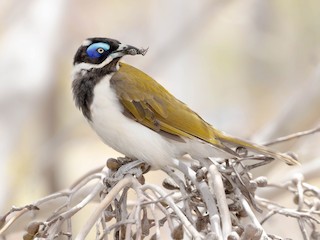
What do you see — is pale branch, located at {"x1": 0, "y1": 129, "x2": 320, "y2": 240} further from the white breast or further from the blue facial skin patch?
the blue facial skin patch

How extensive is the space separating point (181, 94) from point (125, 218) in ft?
16.6

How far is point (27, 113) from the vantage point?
222 inches

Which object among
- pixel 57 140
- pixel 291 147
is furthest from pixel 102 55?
pixel 57 140

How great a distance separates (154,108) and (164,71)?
4152 mm

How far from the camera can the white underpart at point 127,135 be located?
3076 millimetres

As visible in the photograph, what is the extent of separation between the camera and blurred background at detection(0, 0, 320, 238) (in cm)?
548

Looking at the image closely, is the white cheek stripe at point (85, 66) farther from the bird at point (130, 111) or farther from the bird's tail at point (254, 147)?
the bird's tail at point (254, 147)

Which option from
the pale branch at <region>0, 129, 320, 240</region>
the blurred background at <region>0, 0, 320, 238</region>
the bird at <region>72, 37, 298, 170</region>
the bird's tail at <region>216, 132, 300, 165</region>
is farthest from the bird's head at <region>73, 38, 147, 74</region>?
the blurred background at <region>0, 0, 320, 238</region>

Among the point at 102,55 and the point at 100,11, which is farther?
the point at 100,11

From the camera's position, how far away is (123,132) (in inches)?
122

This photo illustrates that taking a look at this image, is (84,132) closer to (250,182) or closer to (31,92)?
(31,92)

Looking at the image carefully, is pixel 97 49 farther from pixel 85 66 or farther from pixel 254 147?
pixel 254 147

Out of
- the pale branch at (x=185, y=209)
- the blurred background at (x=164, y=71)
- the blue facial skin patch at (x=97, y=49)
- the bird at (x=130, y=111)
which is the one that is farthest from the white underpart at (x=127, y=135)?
the blurred background at (x=164, y=71)

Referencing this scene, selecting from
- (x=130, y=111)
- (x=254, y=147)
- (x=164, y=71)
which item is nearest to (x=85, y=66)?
(x=130, y=111)
